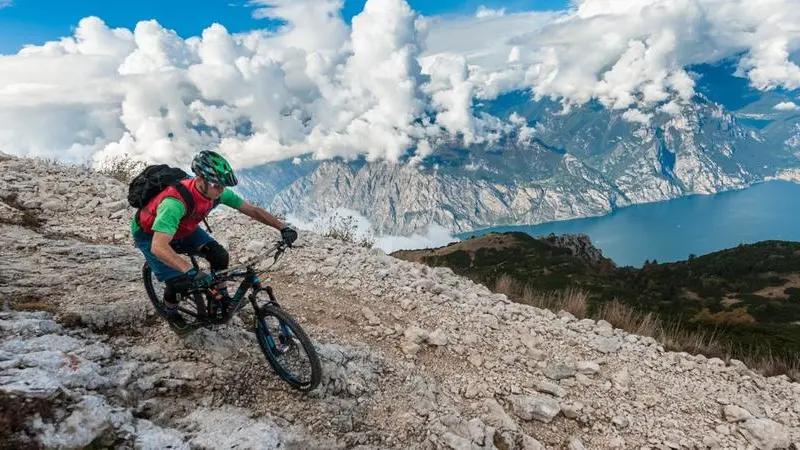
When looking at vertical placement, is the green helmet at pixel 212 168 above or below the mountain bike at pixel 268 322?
above

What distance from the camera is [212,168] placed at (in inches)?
185

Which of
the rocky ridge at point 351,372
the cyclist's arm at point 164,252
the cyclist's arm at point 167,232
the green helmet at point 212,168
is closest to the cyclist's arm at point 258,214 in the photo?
the green helmet at point 212,168

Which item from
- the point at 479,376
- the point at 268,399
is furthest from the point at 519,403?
the point at 268,399

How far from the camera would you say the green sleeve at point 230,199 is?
5.32 meters

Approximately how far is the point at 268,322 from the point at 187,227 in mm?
1453

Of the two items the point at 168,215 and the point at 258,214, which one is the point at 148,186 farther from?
the point at 258,214

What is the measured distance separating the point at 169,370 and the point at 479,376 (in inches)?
170

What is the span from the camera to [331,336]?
7.15m

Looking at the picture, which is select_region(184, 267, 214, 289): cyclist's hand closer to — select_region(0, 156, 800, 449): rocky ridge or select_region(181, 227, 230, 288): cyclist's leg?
select_region(181, 227, 230, 288): cyclist's leg

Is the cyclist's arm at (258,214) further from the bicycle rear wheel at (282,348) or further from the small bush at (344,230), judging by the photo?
the small bush at (344,230)

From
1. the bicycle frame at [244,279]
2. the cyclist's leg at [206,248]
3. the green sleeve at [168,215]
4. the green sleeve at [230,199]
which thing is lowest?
the bicycle frame at [244,279]

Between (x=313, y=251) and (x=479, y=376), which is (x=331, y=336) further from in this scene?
(x=313, y=251)

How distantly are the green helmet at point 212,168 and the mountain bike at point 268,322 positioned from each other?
3.08ft

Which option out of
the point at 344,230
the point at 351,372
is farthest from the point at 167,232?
the point at 344,230
